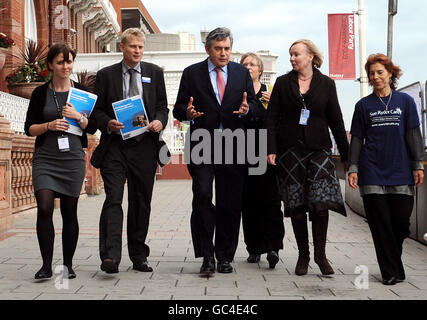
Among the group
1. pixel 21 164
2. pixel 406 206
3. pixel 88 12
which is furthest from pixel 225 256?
pixel 88 12

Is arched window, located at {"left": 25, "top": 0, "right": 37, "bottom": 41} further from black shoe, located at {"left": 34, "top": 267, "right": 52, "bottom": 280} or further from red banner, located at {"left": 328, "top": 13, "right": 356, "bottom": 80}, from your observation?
black shoe, located at {"left": 34, "top": 267, "right": 52, "bottom": 280}

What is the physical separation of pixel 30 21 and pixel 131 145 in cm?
1344

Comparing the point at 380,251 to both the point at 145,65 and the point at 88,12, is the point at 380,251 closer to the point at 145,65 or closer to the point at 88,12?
the point at 145,65

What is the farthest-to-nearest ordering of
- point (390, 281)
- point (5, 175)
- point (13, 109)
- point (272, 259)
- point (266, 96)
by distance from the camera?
point (13, 109) → point (5, 175) → point (266, 96) → point (272, 259) → point (390, 281)

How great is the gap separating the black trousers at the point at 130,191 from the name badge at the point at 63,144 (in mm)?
389

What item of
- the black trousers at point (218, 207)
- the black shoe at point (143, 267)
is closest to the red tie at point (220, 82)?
the black trousers at point (218, 207)

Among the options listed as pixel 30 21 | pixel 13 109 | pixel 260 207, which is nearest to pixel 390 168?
pixel 260 207

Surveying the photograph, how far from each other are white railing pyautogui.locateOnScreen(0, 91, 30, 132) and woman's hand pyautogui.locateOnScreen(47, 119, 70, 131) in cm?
574

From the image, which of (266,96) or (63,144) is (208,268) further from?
(266,96)

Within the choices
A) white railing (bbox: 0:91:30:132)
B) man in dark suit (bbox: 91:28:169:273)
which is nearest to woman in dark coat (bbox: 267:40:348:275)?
man in dark suit (bbox: 91:28:169:273)

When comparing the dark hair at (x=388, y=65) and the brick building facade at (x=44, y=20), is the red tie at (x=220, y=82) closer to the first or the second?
the dark hair at (x=388, y=65)

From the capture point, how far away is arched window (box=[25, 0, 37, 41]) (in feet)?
58.0

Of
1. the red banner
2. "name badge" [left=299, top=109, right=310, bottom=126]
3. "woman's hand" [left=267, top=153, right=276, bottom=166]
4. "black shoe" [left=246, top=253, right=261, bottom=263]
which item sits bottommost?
"black shoe" [left=246, top=253, right=261, bottom=263]

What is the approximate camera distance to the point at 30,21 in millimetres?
18000
